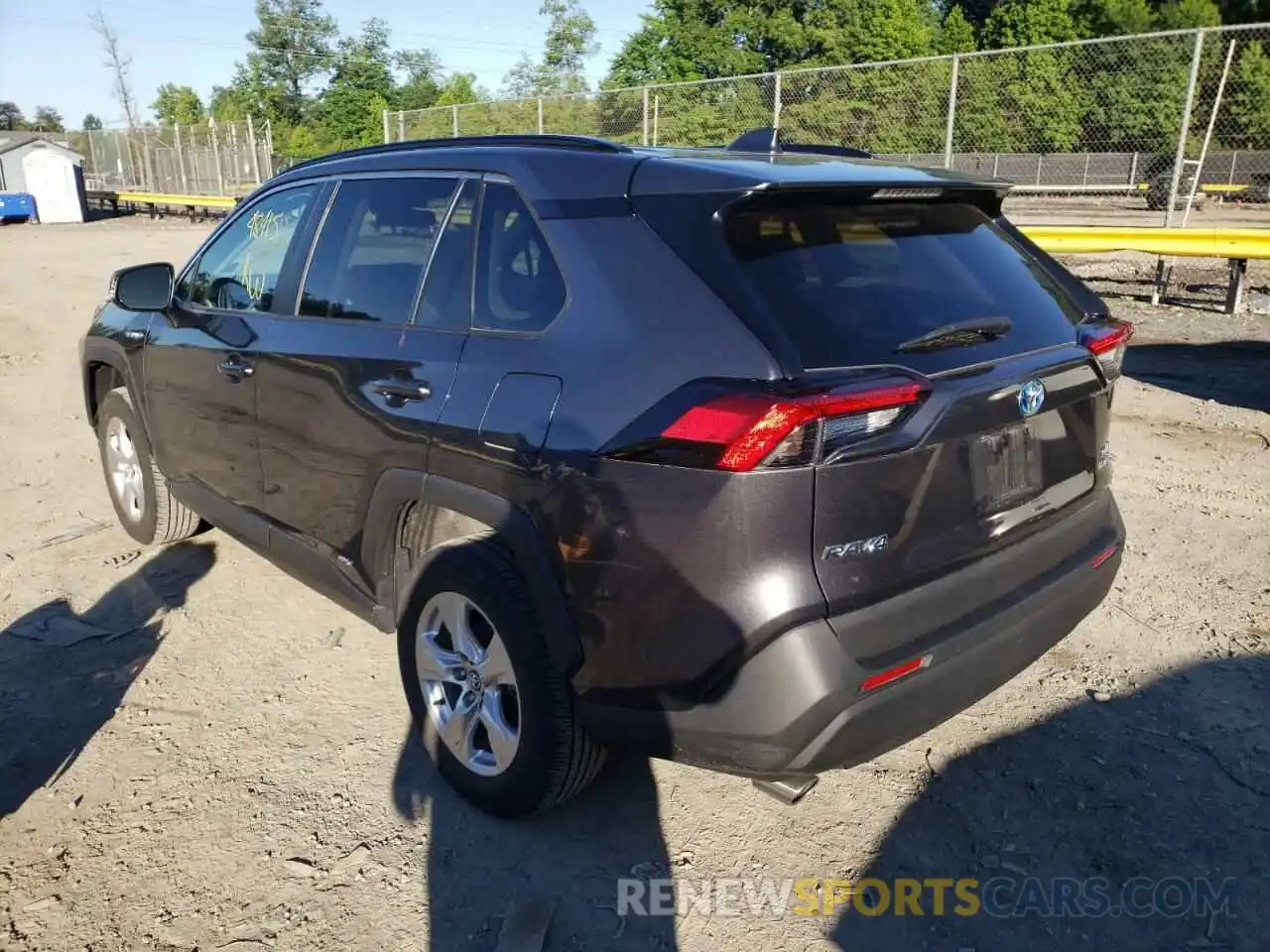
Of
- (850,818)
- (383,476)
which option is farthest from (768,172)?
(850,818)

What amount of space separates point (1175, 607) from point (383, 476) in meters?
3.29

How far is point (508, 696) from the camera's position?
2748 mm

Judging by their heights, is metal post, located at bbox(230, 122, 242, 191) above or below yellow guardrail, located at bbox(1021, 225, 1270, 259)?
above

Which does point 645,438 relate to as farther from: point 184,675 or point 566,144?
point 184,675

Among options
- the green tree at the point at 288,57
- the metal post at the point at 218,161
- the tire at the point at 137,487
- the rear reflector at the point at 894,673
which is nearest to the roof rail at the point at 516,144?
the rear reflector at the point at 894,673

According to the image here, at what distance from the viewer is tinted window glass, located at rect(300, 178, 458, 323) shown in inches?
118

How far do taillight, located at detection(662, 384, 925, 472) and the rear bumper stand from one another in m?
0.39

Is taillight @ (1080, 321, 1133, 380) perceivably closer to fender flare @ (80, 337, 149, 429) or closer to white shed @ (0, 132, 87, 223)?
fender flare @ (80, 337, 149, 429)

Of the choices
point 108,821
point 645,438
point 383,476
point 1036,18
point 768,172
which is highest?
point 1036,18

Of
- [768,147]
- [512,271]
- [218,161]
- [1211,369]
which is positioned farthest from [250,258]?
[218,161]

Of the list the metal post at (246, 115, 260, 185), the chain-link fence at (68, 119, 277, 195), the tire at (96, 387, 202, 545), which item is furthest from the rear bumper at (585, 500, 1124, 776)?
the metal post at (246, 115, 260, 185)

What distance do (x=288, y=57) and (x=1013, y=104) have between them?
81.7 m

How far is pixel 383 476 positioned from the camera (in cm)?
293

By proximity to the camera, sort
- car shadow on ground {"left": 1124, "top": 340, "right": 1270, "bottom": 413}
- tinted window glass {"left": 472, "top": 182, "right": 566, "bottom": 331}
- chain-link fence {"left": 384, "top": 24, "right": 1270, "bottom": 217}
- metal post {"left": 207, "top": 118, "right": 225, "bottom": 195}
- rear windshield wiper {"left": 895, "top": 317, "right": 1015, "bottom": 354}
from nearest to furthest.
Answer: rear windshield wiper {"left": 895, "top": 317, "right": 1015, "bottom": 354} < tinted window glass {"left": 472, "top": 182, "right": 566, "bottom": 331} < car shadow on ground {"left": 1124, "top": 340, "right": 1270, "bottom": 413} < chain-link fence {"left": 384, "top": 24, "right": 1270, "bottom": 217} < metal post {"left": 207, "top": 118, "right": 225, "bottom": 195}
